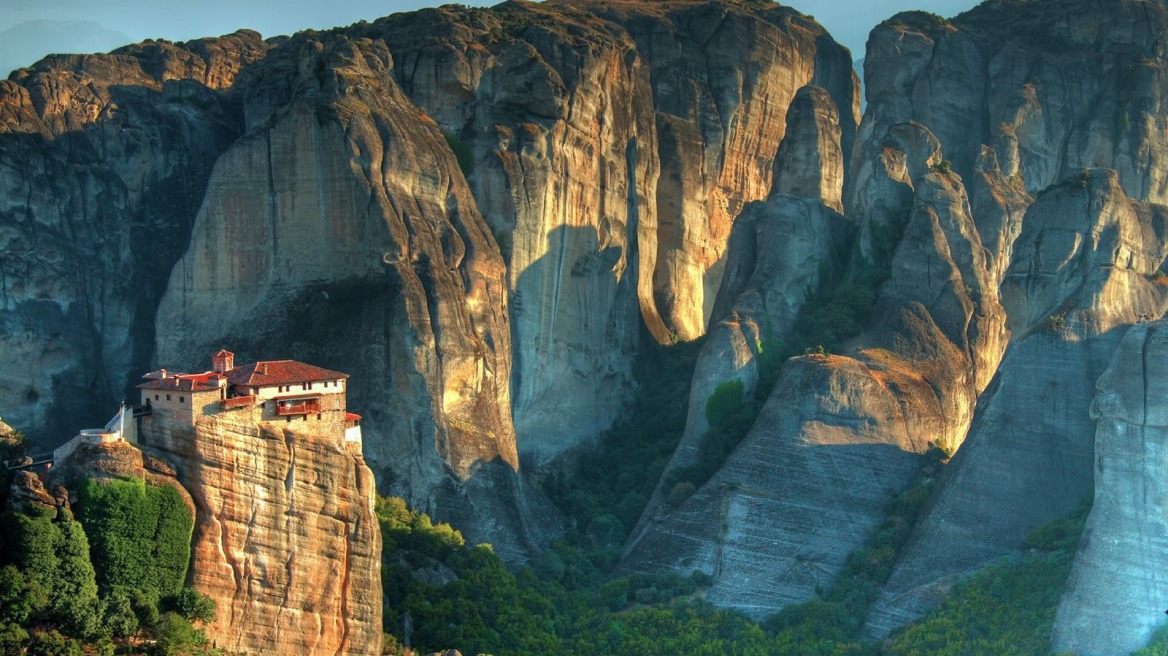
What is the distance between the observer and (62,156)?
66.8m

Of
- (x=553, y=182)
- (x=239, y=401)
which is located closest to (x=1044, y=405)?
(x=553, y=182)

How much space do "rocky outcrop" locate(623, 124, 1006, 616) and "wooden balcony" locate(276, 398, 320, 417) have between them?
1396 centimetres

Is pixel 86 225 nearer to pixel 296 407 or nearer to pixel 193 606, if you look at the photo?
pixel 296 407

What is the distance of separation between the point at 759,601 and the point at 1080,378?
34.7 ft

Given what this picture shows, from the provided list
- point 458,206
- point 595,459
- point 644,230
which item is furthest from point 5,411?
point 644,230

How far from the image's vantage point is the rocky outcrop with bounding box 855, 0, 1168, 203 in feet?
275

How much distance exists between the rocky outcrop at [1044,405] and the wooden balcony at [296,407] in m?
16.4

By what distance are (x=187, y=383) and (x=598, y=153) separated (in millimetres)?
26175

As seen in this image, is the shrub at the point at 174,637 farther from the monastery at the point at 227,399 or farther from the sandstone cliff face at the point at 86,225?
the sandstone cliff face at the point at 86,225

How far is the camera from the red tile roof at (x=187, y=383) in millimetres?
48688

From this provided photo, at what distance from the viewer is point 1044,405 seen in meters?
60.2

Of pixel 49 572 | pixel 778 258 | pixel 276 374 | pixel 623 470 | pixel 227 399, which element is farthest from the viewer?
pixel 778 258

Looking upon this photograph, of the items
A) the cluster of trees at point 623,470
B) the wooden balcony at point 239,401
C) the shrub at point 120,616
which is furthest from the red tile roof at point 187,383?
the cluster of trees at point 623,470

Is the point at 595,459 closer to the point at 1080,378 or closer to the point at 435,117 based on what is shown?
the point at 435,117
